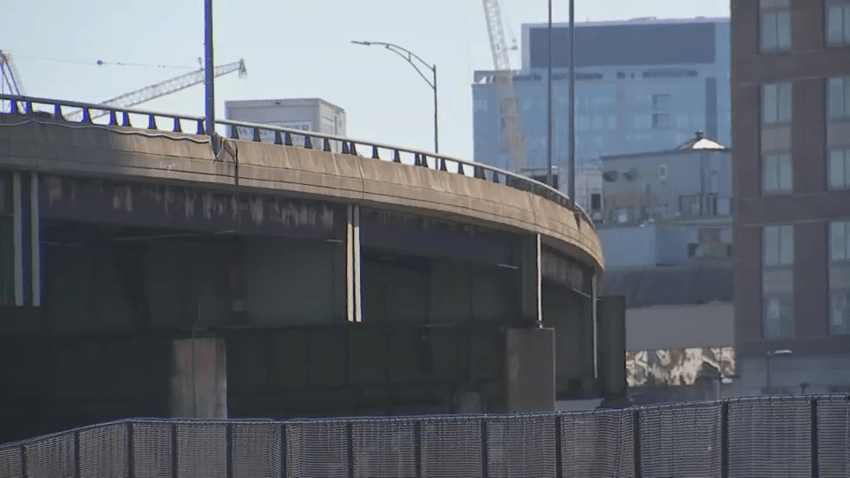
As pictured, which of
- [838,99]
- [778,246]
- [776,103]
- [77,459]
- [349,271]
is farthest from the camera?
[776,103]

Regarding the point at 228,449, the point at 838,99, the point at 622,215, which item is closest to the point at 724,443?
the point at 228,449

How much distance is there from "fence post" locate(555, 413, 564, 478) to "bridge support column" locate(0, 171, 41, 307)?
15.4 metres

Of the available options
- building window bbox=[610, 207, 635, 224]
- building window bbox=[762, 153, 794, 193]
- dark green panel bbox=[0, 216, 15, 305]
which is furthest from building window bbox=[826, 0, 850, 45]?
dark green panel bbox=[0, 216, 15, 305]

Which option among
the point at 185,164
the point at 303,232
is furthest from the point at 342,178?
the point at 185,164

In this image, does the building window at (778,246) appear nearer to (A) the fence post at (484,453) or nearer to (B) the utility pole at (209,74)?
(B) the utility pole at (209,74)

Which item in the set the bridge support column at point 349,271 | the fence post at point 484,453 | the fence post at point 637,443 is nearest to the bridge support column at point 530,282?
the bridge support column at point 349,271

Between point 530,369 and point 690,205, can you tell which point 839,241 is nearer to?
point 530,369

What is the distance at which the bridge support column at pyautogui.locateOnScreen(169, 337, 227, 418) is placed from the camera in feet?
143

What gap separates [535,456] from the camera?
85.2 ft

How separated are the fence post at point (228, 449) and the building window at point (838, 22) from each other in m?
76.0

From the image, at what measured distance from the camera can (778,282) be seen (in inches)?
3851

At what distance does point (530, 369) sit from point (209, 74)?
17046mm

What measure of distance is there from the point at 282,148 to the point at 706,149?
11896cm

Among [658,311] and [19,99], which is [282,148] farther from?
[658,311]
